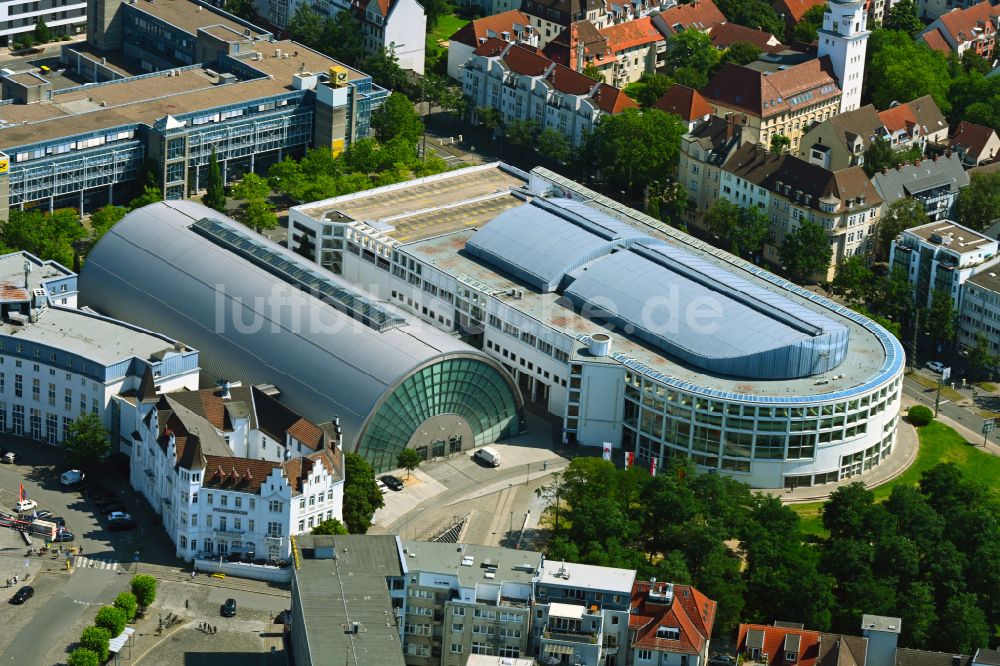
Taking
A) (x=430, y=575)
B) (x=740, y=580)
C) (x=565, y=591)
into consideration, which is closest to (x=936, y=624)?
(x=740, y=580)

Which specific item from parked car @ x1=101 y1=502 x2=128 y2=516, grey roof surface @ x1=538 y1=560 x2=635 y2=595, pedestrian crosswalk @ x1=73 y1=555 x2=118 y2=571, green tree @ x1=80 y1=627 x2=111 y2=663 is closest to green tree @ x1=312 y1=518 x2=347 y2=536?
pedestrian crosswalk @ x1=73 y1=555 x2=118 y2=571

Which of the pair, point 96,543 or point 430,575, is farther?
point 96,543

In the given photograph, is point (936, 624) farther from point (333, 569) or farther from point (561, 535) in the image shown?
point (333, 569)

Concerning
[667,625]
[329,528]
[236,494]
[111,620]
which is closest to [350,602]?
[329,528]

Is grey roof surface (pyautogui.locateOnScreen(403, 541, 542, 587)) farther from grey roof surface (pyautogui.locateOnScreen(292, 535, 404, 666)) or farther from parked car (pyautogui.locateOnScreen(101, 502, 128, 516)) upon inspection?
parked car (pyautogui.locateOnScreen(101, 502, 128, 516))

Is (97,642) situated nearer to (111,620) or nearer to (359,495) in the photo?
(111,620)

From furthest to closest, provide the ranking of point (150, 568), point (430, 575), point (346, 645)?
point (150, 568)
point (430, 575)
point (346, 645)
